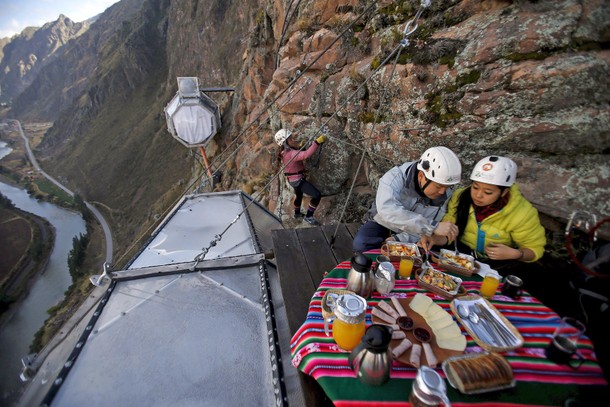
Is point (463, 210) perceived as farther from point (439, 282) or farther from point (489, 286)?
point (439, 282)

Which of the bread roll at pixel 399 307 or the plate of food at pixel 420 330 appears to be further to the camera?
the bread roll at pixel 399 307

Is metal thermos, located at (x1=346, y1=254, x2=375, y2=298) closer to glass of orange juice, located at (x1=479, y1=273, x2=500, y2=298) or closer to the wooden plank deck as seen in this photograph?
the wooden plank deck

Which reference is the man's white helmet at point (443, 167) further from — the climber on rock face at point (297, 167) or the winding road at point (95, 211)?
the winding road at point (95, 211)

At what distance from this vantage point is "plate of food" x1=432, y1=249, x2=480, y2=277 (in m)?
3.31

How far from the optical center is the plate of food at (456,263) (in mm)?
3307

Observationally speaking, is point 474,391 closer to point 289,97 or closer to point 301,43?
point 289,97

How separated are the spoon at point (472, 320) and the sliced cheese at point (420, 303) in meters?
0.27

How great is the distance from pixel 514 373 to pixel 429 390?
3.06 ft

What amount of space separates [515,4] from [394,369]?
5638 millimetres

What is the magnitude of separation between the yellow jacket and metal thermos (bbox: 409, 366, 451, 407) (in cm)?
256

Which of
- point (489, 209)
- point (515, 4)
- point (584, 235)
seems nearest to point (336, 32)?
point (515, 4)

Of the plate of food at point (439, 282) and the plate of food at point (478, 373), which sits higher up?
the plate of food at point (439, 282)

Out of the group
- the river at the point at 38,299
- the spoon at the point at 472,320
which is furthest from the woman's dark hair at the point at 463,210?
the river at the point at 38,299

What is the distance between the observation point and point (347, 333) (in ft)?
7.57
